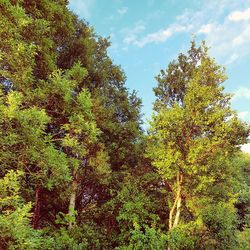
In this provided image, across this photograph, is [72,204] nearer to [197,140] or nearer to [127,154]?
[127,154]

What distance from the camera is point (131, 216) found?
Result: 48.6 feet

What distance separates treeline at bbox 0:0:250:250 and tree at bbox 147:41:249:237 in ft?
0.20

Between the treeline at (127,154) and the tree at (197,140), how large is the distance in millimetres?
60

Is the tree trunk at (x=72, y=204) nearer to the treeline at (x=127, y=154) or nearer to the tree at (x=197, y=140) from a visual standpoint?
the treeline at (x=127, y=154)

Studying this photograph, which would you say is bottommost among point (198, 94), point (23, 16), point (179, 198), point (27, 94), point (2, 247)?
point (2, 247)

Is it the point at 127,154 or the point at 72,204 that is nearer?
the point at 72,204

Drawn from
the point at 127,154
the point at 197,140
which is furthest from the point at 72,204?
the point at 197,140

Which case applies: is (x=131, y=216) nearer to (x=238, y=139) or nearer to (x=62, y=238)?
(x=62, y=238)

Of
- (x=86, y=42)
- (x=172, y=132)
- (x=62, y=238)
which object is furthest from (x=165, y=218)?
Result: (x=86, y=42)

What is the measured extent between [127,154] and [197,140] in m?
4.52

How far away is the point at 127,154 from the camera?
1711cm

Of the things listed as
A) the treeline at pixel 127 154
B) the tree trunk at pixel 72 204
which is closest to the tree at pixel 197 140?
the treeline at pixel 127 154

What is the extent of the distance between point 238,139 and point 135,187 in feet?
21.3

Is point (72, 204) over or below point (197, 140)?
below
